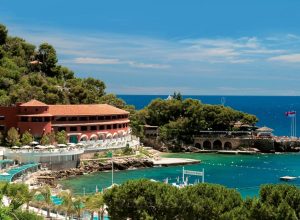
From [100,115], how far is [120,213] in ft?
190

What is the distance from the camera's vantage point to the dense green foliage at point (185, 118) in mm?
111938

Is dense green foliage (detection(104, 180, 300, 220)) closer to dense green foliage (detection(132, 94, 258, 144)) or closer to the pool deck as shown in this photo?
the pool deck

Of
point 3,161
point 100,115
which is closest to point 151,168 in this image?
point 100,115

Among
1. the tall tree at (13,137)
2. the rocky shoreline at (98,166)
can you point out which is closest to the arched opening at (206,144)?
the rocky shoreline at (98,166)

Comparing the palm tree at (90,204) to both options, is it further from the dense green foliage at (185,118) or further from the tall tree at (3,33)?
the tall tree at (3,33)

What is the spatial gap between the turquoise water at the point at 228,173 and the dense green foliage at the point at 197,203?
26277 millimetres

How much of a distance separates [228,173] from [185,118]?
33.7 metres

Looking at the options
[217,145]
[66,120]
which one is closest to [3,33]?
[66,120]

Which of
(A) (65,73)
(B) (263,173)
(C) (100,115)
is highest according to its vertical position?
(A) (65,73)

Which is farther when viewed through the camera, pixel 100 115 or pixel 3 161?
pixel 100 115

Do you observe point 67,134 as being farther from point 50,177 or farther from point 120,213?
point 120,213

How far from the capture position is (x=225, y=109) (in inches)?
4577

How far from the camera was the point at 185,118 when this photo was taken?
113250 mm

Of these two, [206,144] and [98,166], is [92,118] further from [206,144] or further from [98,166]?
[206,144]
